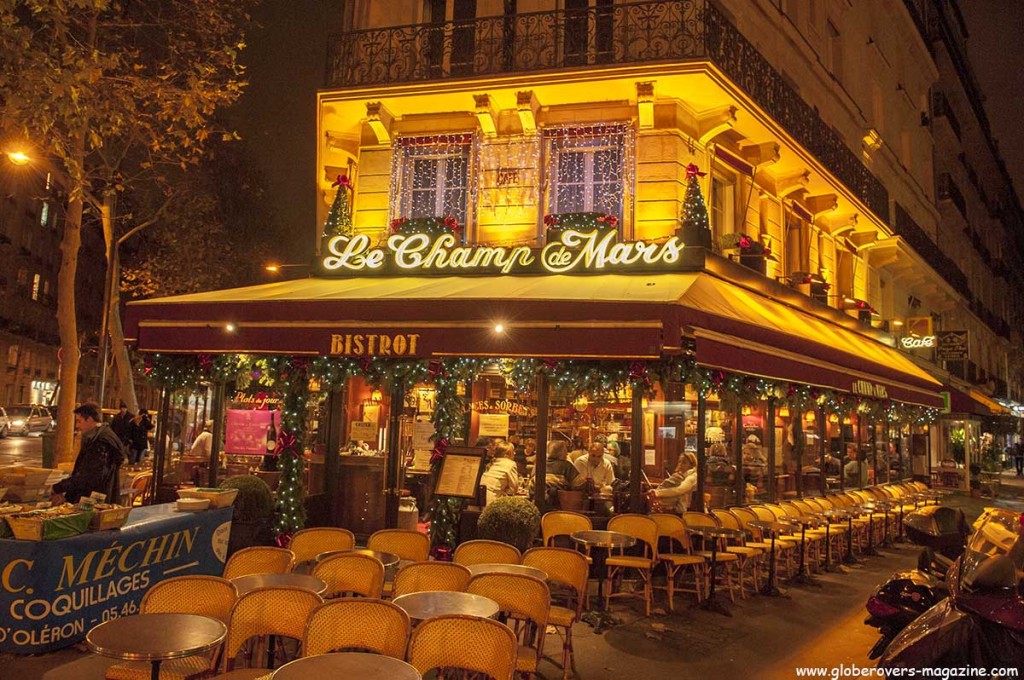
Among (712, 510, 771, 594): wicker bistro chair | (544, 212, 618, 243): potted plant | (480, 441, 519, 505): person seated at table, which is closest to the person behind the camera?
(712, 510, 771, 594): wicker bistro chair

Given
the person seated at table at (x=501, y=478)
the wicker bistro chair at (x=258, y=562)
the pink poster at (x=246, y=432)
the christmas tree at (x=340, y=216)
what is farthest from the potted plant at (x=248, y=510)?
the christmas tree at (x=340, y=216)

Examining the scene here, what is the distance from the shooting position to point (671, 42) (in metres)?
10.2

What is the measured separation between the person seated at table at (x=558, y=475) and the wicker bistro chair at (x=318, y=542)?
3.25 m

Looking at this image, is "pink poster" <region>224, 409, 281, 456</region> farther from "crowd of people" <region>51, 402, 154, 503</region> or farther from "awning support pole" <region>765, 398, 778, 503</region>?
"awning support pole" <region>765, 398, 778, 503</region>

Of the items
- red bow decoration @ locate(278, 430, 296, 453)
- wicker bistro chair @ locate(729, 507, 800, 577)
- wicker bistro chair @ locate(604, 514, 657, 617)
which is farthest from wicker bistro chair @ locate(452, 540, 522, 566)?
red bow decoration @ locate(278, 430, 296, 453)

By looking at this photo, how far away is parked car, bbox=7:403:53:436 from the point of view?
35500 millimetres

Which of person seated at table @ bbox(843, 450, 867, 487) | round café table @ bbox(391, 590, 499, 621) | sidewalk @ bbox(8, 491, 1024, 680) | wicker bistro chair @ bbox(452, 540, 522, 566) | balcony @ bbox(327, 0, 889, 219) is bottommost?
sidewalk @ bbox(8, 491, 1024, 680)

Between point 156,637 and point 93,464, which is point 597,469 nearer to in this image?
point 93,464

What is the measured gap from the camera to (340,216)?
38.9ft

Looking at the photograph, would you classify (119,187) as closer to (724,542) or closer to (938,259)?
(724,542)

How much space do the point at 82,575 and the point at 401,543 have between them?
254 centimetres

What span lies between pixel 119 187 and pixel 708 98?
9895mm

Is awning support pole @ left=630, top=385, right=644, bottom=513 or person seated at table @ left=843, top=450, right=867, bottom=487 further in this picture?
person seated at table @ left=843, top=450, right=867, bottom=487

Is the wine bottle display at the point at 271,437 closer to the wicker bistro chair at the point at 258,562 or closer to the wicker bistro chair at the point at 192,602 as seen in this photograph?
the wicker bistro chair at the point at 258,562
